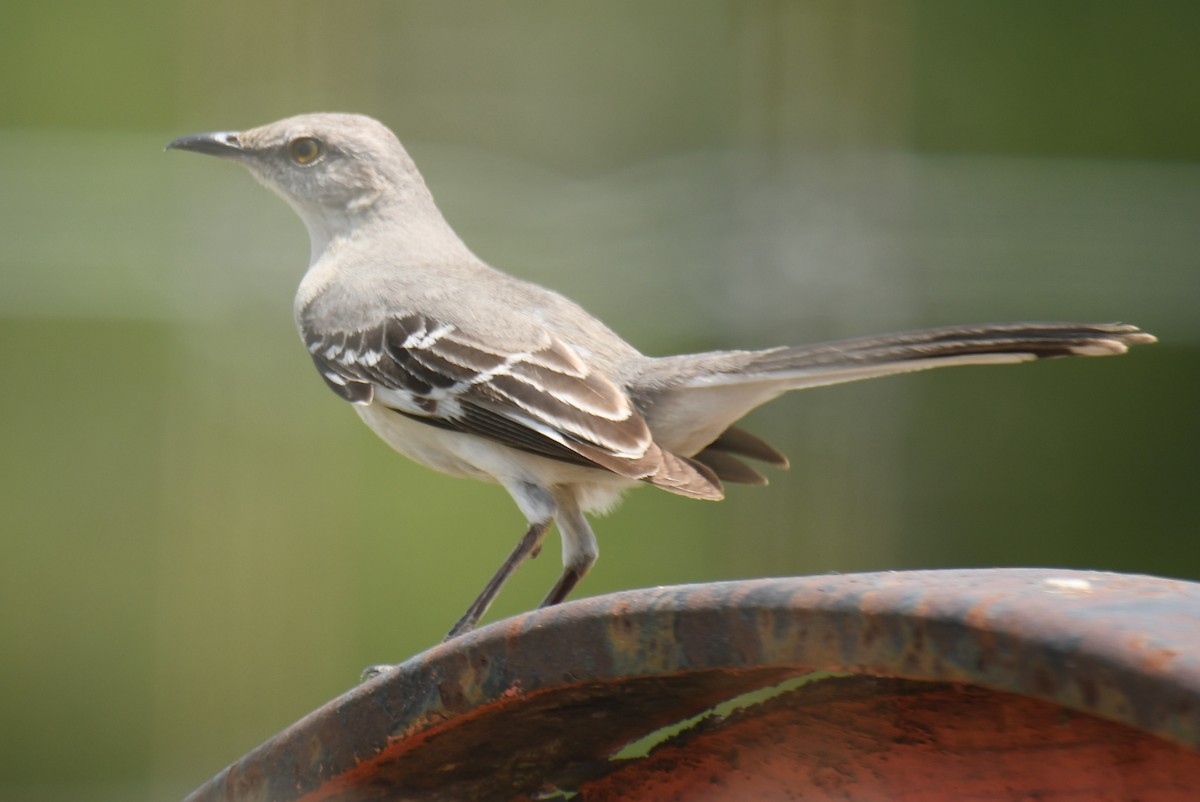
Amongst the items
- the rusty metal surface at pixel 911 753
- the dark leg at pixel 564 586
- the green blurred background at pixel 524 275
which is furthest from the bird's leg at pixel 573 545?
the green blurred background at pixel 524 275

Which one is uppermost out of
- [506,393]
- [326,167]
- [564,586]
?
[326,167]

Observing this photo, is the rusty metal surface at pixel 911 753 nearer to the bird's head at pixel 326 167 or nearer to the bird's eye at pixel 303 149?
the bird's head at pixel 326 167

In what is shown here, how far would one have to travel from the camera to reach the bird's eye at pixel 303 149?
3.37 m

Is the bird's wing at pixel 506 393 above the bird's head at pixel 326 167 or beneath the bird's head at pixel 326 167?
beneath

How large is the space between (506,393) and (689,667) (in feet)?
4.94

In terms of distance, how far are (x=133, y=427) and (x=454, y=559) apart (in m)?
1.77

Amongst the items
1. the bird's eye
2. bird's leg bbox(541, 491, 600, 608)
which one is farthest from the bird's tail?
the bird's eye

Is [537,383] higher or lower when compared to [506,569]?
higher

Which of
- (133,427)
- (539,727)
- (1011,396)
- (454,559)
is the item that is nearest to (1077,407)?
(1011,396)

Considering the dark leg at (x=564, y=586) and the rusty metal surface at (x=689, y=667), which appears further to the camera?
the dark leg at (x=564, y=586)

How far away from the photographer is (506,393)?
2.59m

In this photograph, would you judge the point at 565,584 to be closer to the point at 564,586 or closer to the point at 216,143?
the point at 564,586

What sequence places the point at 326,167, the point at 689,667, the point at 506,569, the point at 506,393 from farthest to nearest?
the point at 326,167, the point at 506,569, the point at 506,393, the point at 689,667

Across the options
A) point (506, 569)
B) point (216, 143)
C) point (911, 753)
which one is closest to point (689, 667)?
point (911, 753)
